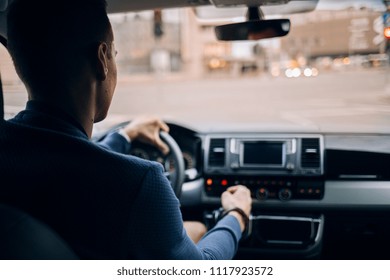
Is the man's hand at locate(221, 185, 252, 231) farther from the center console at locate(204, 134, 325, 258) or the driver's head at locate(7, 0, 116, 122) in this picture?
the driver's head at locate(7, 0, 116, 122)

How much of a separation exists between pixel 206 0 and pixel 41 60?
128 cm

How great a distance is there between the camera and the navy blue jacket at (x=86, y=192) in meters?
1.37

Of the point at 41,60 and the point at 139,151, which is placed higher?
the point at 41,60

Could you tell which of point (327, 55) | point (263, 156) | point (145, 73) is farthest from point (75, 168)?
point (145, 73)

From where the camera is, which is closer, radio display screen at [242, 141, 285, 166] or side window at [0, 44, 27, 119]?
side window at [0, 44, 27, 119]

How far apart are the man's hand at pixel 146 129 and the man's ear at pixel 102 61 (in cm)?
132

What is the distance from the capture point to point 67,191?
4.49ft

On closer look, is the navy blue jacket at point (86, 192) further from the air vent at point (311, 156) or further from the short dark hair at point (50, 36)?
the air vent at point (311, 156)

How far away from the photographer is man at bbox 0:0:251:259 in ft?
4.51

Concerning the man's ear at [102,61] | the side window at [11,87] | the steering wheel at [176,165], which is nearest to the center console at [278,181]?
the steering wheel at [176,165]

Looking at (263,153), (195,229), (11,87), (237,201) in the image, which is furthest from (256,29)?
(195,229)

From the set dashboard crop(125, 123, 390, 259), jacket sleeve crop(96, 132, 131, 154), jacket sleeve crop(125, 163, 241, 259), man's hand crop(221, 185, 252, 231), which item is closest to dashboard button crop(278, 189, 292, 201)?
dashboard crop(125, 123, 390, 259)

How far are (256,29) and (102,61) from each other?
1.17 meters
